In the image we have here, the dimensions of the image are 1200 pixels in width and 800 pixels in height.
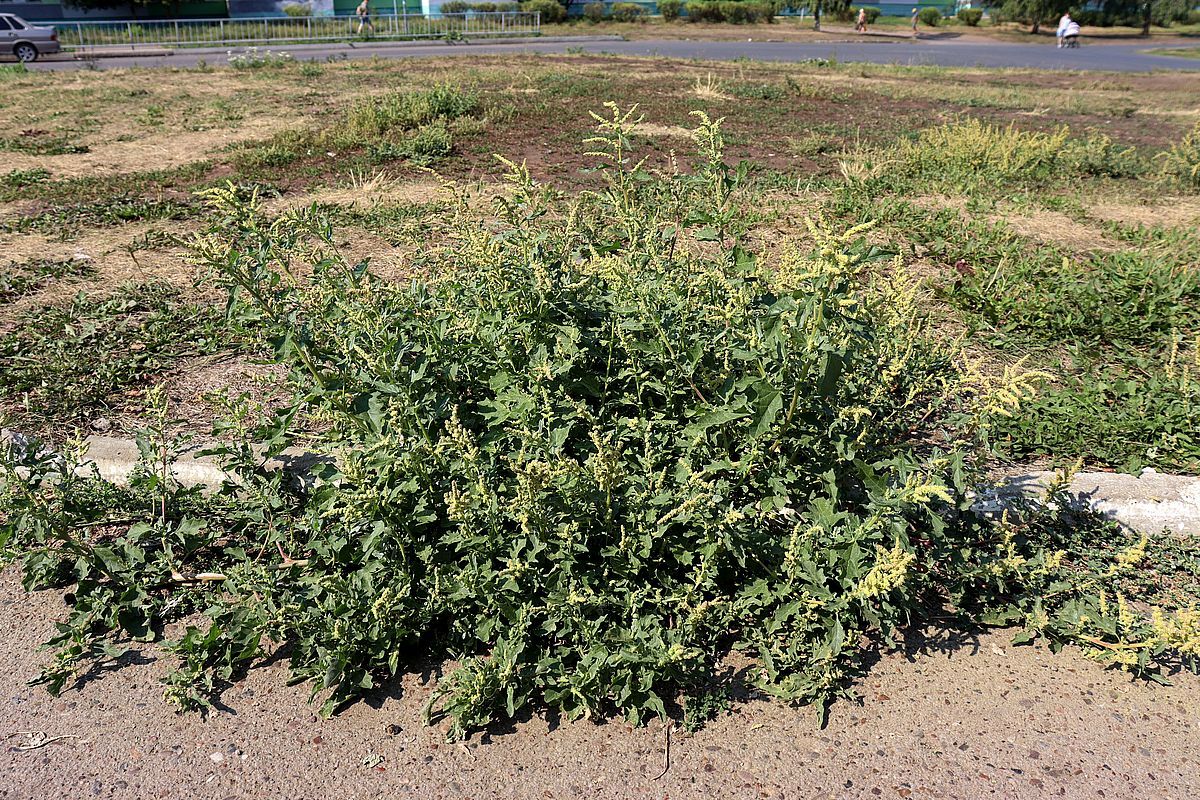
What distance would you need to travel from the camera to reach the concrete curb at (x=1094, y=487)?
10.7ft

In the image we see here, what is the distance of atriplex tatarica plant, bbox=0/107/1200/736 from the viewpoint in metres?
2.58

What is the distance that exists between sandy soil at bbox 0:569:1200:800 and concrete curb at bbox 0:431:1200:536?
2.38ft

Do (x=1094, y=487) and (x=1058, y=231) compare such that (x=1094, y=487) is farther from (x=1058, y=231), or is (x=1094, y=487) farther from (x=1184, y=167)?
(x=1184, y=167)

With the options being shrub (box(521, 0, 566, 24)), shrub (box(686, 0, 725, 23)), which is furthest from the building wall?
shrub (box(686, 0, 725, 23))

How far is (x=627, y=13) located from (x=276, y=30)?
1967cm

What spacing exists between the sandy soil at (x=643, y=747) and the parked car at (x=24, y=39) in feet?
92.6

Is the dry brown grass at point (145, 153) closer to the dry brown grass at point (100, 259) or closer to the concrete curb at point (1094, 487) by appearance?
the dry brown grass at point (100, 259)

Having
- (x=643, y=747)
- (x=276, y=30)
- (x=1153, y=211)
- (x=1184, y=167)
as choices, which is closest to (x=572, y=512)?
(x=643, y=747)

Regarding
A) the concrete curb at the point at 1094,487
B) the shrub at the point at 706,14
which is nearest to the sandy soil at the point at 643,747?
the concrete curb at the point at 1094,487

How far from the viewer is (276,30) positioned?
3200 centimetres

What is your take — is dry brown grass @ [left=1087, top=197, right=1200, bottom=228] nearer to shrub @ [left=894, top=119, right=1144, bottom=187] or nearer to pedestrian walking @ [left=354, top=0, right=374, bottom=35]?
shrub @ [left=894, top=119, right=1144, bottom=187]

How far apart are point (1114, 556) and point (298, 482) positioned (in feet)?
10.1

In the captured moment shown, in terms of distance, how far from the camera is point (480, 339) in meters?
3.00

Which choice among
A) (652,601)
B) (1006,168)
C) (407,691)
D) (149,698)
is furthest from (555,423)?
(1006,168)
